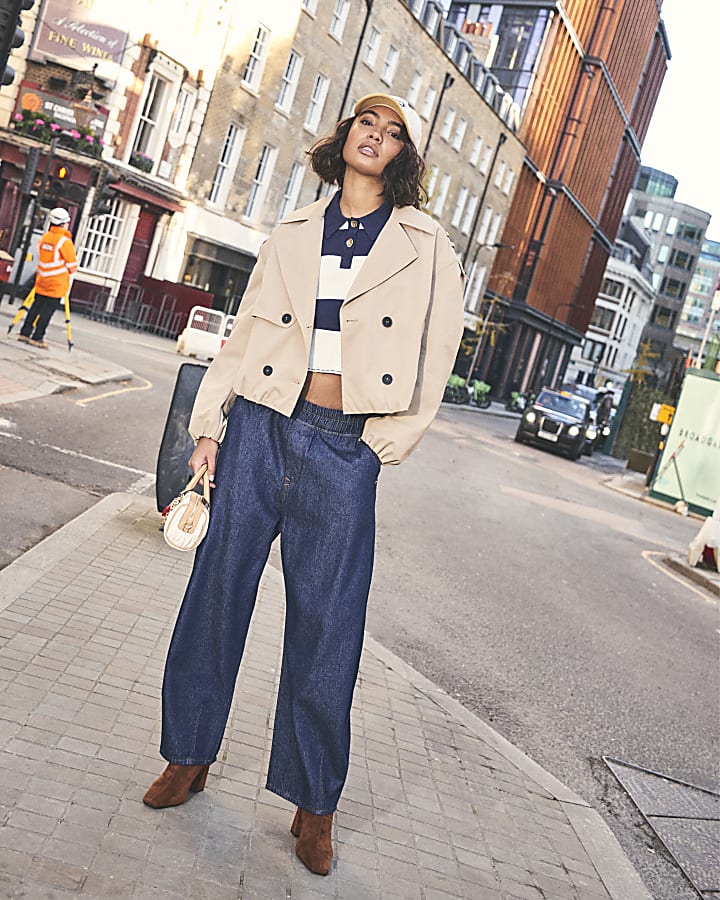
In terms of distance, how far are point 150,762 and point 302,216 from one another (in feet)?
5.45

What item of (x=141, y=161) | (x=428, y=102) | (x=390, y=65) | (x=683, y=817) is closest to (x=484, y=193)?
(x=428, y=102)

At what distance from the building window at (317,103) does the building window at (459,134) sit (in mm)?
12713

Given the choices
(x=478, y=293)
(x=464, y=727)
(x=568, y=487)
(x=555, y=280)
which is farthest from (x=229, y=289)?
(x=555, y=280)

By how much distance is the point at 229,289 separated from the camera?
114 feet

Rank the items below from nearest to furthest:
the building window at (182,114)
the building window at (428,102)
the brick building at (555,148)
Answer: the building window at (182,114), the building window at (428,102), the brick building at (555,148)

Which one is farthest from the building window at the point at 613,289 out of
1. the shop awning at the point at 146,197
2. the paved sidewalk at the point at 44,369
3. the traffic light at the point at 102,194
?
the paved sidewalk at the point at 44,369

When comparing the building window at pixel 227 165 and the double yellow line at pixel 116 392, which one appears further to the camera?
the building window at pixel 227 165

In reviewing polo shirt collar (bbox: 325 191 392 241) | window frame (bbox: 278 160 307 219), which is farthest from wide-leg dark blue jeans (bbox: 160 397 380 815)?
window frame (bbox: 278 160 307 219)

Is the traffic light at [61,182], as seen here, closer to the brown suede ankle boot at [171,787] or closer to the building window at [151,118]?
the building window at [151,118]

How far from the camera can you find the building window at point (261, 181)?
34812 mm

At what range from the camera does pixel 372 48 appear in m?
38.5

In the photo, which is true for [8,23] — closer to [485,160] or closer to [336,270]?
[336,270]

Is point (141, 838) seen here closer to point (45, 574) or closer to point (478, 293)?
point (45, 574)

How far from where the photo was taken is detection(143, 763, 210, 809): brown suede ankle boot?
3211 millimetres
